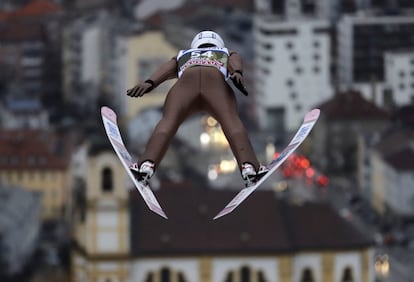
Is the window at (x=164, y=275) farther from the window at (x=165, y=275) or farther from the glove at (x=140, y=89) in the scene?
the glove at (x=140, y=89)

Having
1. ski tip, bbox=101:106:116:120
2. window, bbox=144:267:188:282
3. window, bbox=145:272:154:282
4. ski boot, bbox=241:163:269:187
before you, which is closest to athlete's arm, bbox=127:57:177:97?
ski tip, bbox=101:106:116:120

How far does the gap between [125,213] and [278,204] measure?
358 centimetres

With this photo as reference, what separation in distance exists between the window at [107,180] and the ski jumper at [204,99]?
37.9 metres

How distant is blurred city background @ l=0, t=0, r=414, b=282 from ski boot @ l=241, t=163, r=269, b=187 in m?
33.1

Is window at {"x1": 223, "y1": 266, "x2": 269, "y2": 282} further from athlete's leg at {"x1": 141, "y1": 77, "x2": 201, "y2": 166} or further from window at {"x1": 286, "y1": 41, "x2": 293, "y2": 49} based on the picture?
athlete's leg at {"x1": 141, "y1": 77, "x2": 201, "y2": 166}

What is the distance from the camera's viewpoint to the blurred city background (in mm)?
55250

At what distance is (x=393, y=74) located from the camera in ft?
287

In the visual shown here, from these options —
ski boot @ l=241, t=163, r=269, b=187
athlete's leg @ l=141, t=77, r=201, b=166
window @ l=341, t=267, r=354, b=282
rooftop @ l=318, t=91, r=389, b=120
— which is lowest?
ski boot @ l=241, t=163, r=269, b=187

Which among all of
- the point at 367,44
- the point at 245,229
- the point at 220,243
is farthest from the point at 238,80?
the point at 367,44

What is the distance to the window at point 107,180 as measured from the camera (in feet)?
174

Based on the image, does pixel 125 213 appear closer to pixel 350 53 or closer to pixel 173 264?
pixel 173 264

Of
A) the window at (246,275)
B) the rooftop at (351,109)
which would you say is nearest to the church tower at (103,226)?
the window at (246,275)

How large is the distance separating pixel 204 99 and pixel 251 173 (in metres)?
0.56

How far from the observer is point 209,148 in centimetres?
7350
